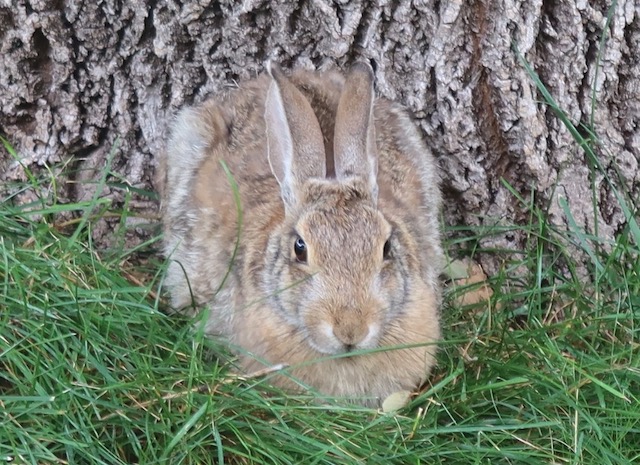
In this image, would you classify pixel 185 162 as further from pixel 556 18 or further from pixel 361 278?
pixel 556 18

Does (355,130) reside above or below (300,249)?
above

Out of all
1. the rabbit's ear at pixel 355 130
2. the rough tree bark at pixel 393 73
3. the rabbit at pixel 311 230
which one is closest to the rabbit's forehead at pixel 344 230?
the rabbit at pixel 311 230

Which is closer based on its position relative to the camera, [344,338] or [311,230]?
[344,338]

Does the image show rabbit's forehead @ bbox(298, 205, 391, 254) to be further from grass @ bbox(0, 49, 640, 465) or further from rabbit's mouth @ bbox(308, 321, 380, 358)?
grass @ bbox(0, 49, 640, 465)

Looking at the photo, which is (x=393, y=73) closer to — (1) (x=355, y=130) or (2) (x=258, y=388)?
(1) (x=355, y=130)

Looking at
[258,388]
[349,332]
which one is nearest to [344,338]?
[349,332]

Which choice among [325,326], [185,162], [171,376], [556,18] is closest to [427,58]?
[556,18]

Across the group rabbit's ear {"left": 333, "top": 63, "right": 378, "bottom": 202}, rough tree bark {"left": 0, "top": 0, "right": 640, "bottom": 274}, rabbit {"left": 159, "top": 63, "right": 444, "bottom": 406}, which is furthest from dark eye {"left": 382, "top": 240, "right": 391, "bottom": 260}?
rough tree bark {"left": 0, "top": 0, "right": 640, "bottom": 274}
